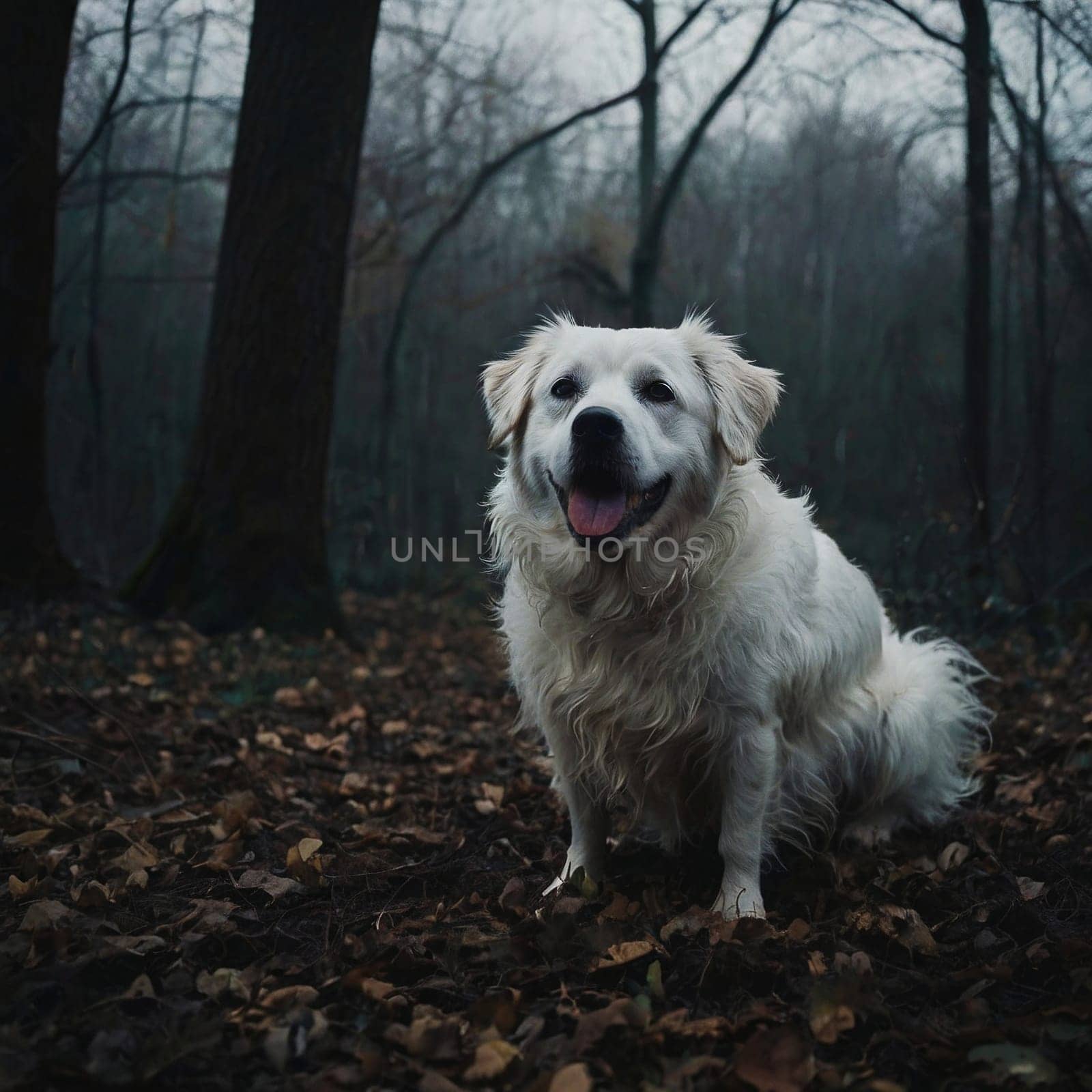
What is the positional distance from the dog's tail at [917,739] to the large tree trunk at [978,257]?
3.18 metres

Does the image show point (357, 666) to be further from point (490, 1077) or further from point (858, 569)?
point (490, 1077)

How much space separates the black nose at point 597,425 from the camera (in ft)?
8.09

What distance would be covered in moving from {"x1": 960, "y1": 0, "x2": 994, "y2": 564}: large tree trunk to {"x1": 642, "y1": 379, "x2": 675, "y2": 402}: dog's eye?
4.44 meters

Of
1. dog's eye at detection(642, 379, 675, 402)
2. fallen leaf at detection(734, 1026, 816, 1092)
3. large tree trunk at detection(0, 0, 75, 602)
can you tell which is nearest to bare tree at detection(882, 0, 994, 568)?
dog's eye at detection(642, 379, 675, 402)

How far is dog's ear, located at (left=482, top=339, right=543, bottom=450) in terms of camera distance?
2.88 meters

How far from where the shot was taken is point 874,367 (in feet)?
44.5

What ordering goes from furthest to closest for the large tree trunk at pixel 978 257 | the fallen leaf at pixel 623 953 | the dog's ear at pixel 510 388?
the large tree trunk at pixel 978 257
the dog's ear at pixel 510 388
the fallen leaf at pixel 623 953

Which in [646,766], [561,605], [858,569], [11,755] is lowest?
[11,755]

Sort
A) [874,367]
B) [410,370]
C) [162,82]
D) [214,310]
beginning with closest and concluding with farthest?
[214,310] < [162,82] < [874,367] < [410,370]

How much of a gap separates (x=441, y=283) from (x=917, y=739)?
12.6m

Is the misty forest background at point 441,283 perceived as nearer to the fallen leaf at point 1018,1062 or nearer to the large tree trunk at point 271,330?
the large tree trunk at point 271,330

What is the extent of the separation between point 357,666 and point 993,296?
763 centimetres

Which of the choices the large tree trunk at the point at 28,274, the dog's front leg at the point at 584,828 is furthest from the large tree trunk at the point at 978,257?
the large tree trunk at the point at 28,274

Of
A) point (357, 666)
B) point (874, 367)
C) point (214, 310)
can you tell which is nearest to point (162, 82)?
point (214, 310)
